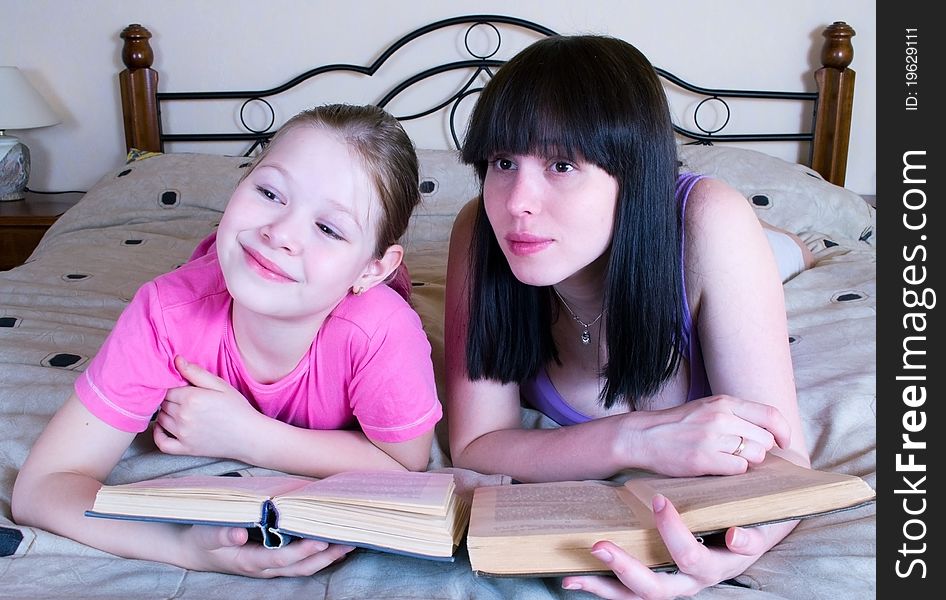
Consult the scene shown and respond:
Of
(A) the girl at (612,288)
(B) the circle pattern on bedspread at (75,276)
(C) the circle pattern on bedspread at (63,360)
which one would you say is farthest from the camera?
(B) the circle pattern on bedspread at (75,276)

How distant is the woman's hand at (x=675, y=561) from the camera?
0.66 m

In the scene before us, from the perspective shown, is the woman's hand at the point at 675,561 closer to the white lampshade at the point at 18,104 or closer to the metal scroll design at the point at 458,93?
the metal scroll design at the point at 458,93


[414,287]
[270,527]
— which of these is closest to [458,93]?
[414,287]

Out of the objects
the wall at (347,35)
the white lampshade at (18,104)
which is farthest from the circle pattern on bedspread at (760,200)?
the white lampshade at (18,104)

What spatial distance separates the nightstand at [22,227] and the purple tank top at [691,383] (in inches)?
80.2

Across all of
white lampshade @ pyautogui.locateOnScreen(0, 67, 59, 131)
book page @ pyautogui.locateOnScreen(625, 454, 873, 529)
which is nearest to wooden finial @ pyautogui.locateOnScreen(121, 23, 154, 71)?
white lampshade @ pyautogui.locateOnScreen(0, 67, 59, 131)

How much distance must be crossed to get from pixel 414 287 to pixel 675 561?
3.54 feet

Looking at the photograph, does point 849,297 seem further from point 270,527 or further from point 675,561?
point 270,527

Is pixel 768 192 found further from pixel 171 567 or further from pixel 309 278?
pixel 171 567

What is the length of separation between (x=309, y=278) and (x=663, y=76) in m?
2.22

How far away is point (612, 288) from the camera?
1.01 meters

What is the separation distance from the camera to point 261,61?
288 cm

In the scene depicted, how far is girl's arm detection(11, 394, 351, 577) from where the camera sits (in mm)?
767

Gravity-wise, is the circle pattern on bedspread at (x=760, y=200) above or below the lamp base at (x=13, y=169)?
below
